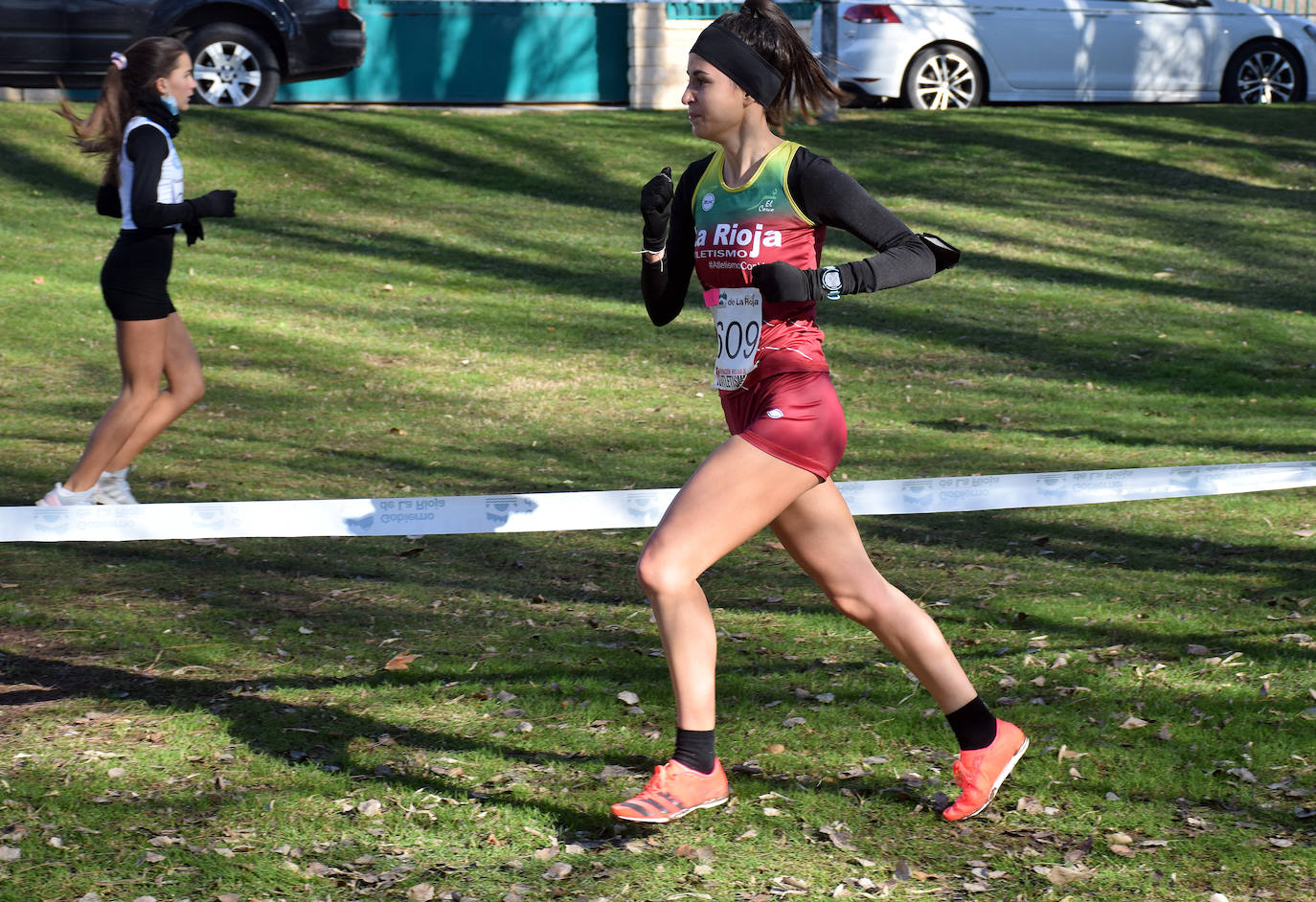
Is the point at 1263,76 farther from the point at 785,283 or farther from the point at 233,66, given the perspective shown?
the point at 785,283

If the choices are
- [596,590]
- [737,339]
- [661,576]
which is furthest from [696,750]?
[596,590]

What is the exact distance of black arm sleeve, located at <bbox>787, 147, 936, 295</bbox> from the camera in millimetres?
3842

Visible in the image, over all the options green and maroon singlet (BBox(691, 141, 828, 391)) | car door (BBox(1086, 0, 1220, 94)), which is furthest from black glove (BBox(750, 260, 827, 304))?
car door (BBox(1086, 0, 1220, 94))

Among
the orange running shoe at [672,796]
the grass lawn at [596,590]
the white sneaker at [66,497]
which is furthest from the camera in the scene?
the white sneaker at [66,497]

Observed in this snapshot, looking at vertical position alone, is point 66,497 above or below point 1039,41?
below

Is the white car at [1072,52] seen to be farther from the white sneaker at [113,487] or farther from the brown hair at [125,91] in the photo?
the white sneaker at [113,487]

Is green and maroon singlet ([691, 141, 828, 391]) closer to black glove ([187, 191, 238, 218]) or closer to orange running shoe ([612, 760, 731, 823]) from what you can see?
orange running shoe ([612, 760, 731, 823])

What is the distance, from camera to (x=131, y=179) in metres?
6.82

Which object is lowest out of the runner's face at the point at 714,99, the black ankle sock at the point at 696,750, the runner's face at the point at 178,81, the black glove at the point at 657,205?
the black ankle sock at the point at 696,750

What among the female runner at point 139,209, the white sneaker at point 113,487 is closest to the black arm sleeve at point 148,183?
the female runner at point 139,209

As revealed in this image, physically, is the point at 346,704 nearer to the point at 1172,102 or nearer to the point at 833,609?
the point at 833,609

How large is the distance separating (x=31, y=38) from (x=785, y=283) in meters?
15.0

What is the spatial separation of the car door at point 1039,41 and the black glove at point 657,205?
1585 cm

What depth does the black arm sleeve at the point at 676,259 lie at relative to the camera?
425 centimetres
